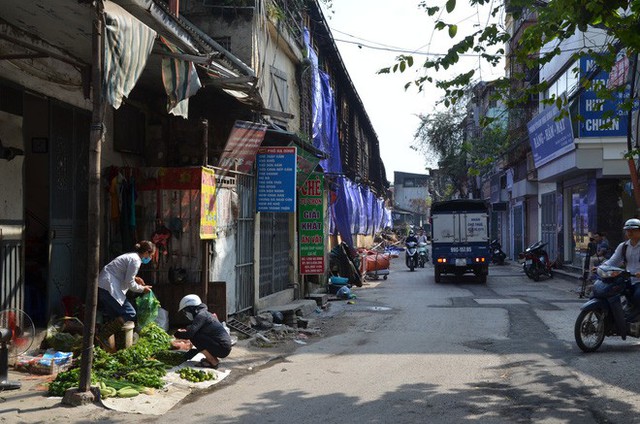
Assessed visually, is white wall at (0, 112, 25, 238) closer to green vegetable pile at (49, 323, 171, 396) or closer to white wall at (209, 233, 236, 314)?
green vegetable pile at (49, 323, 171, 396)

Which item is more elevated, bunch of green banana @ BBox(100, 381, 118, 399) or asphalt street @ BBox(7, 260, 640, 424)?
bunch of green banana @ BBox(100, 381, 118, 399)

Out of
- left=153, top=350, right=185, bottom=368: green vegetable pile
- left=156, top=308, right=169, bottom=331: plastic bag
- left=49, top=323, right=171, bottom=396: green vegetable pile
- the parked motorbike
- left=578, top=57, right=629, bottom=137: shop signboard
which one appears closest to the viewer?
left=49, top=323, right=171, bottom=396: green vegetable pile

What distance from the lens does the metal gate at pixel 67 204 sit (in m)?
8.94

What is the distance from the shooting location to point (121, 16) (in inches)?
254

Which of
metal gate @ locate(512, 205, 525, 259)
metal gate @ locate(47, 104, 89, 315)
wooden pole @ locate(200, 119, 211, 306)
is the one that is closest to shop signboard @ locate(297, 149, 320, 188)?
wooden pole @ locate(200, 119, 211, 306)

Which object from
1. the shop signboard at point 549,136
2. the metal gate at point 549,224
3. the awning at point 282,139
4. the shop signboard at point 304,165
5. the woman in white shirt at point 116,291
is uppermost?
the shop signboard at point 549,136

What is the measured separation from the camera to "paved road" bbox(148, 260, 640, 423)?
607 centimetres

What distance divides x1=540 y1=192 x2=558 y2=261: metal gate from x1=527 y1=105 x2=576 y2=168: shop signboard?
2889 millimetres

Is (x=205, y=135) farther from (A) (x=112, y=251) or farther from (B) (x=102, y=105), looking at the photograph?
(B) (x=102, y=105)

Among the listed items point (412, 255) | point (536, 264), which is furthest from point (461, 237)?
point (412, 255)

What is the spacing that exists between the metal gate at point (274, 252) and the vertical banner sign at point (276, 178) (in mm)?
970

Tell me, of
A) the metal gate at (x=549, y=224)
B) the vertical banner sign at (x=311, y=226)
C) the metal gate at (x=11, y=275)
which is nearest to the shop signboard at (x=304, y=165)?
the vertical banner sign at (x=311, y=226)

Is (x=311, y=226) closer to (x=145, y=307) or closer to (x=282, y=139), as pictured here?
(x=282, y=139)

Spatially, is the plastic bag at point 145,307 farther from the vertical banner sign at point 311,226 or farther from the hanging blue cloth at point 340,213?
the hanging blue cloth at point 340,213
